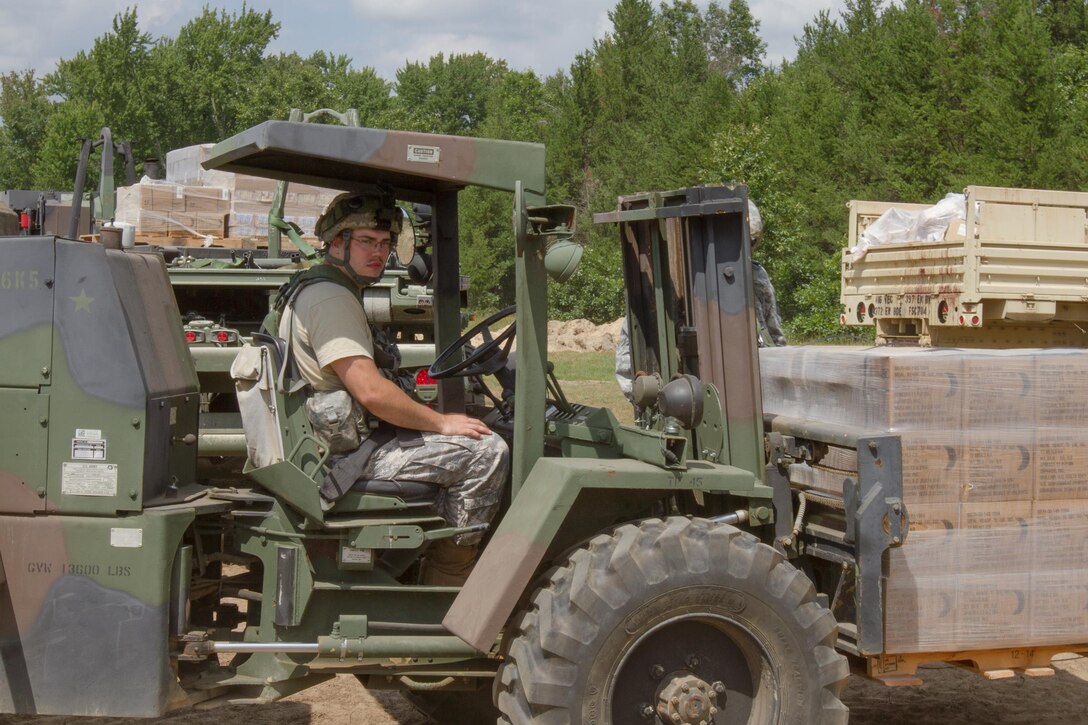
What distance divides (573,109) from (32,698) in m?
43.8

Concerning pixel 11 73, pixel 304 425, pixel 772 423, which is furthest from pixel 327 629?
pixel 11 73

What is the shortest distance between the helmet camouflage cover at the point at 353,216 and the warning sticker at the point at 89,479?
112 centimetres

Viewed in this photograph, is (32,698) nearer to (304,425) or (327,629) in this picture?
(327,629)

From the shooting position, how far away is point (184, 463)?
4633mm

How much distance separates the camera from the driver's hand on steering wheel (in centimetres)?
441

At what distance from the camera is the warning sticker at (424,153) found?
4.05 metres

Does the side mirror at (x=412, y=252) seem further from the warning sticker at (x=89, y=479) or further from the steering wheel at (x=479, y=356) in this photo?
the warning sticker at (x=89, y=479)

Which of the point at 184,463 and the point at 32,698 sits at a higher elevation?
the point at 184,463

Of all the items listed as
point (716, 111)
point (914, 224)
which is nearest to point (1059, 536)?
point (914, 224)

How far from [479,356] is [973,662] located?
2110 mm

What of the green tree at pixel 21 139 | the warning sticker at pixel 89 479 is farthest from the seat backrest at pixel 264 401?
the green tree at pixel 21 139

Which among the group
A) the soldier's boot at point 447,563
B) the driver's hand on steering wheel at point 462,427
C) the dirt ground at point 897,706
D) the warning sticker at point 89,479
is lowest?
the dirt ground at point 897,706

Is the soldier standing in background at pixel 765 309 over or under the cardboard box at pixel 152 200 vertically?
under

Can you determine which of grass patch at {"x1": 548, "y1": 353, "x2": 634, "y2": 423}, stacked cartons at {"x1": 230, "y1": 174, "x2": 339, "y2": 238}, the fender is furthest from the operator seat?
grass patch at {"x1": 548, "y1": 353, "x2": 634, "y2": 423}
